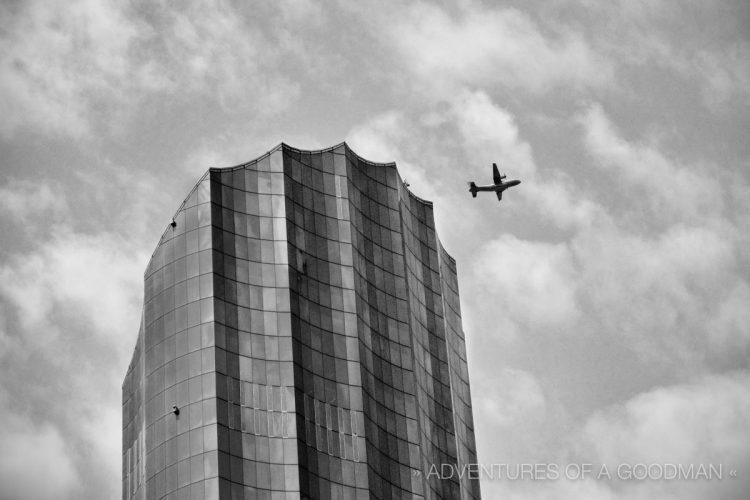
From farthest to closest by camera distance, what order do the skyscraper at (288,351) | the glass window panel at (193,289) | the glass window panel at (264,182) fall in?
1. the glass window panel at (264,182)
2. the glass window panel at (193,289)
3. the skyscraper at (288,351)

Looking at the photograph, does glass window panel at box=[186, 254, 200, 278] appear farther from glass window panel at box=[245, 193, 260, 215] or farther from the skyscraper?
glass window panel at box=[245, 193, 260, 215]

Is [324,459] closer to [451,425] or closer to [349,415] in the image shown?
[349,415]

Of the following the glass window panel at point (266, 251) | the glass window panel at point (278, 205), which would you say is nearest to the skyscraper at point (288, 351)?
Result: the glass window panel at point (278, 205)

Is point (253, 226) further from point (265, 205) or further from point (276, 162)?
point (276, 162)

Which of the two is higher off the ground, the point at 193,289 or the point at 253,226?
the point at 253,226

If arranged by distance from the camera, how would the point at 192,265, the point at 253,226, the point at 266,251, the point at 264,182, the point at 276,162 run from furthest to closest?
the point at 276,162
the point at 264,182
the point at 253,226
the point at 266,251
the point at 192,265

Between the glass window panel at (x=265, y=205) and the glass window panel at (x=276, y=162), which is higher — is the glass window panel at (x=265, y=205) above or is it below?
below

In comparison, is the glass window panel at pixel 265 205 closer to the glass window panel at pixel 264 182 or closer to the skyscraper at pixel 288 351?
the skyscraper at pixel 288 351

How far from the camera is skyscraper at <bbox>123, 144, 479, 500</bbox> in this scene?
16488cm

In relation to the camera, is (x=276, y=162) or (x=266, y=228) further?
(x=276, y=162)

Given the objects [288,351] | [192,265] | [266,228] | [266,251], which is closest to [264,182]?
[266,228]

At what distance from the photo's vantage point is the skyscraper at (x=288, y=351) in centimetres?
16488

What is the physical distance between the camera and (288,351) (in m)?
170

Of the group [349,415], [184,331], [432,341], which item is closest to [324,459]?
[349,415]
